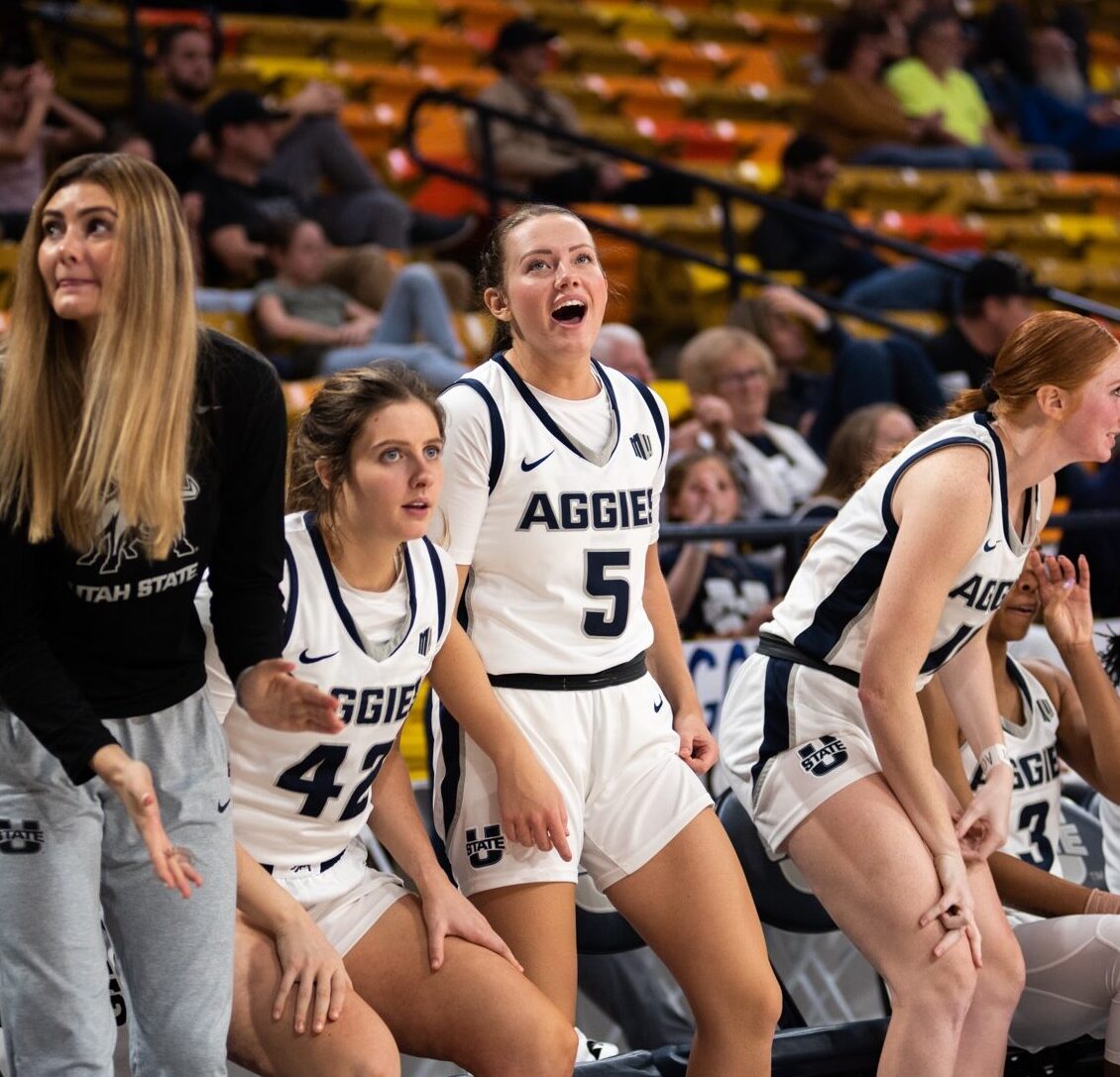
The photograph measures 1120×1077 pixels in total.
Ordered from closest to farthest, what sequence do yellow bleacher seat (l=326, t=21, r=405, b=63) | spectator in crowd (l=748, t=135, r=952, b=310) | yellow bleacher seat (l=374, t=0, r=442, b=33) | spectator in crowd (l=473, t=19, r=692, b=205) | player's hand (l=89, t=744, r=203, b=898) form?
player's hand (l=89, t=744, r=203, b=898)
spectator in crowd (l=748, t=135, r=952, b=310)
spectator in crowd (l=473, t=19, r=692, b=205)
yellow bleacher seat (l=326, t=21, r=405, b=63)
yellow bleacher seat (l=374, t=0, r=442, b=33)

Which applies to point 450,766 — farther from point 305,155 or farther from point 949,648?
point 305,155

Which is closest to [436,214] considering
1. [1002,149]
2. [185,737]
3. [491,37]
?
[491,37]

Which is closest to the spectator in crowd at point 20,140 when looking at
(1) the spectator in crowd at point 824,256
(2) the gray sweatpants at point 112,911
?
(1) the spectator in crowd at point 824,256

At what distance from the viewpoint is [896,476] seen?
10.1 ft

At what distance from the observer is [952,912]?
295cm

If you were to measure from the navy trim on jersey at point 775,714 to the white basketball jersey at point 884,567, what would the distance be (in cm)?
6

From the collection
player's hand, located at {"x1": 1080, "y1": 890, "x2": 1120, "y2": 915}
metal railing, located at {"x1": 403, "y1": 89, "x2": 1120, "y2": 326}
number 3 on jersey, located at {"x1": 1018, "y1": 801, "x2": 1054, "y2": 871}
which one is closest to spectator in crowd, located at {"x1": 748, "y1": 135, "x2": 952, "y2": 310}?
metal railing, located at {"x1": 403, "y1": 89, "x2": 1120, "y2": 326}

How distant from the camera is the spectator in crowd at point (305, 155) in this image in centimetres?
673

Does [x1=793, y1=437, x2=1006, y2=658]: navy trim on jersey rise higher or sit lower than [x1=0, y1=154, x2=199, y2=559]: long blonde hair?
lower

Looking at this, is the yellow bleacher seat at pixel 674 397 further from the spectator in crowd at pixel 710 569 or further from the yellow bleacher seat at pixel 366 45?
the yellow bleacher seat at pixel 366 45

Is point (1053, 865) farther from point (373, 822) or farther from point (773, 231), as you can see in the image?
point (773, 231)

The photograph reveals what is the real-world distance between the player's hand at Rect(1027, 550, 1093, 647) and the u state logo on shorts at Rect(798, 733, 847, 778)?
0.72 meters

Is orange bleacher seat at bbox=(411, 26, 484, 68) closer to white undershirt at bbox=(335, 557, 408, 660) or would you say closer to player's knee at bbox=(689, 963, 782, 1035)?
white undershirt at bbox=(335, 557, 408, 660)

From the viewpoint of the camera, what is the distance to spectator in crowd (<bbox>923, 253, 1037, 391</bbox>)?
6.11 meters
